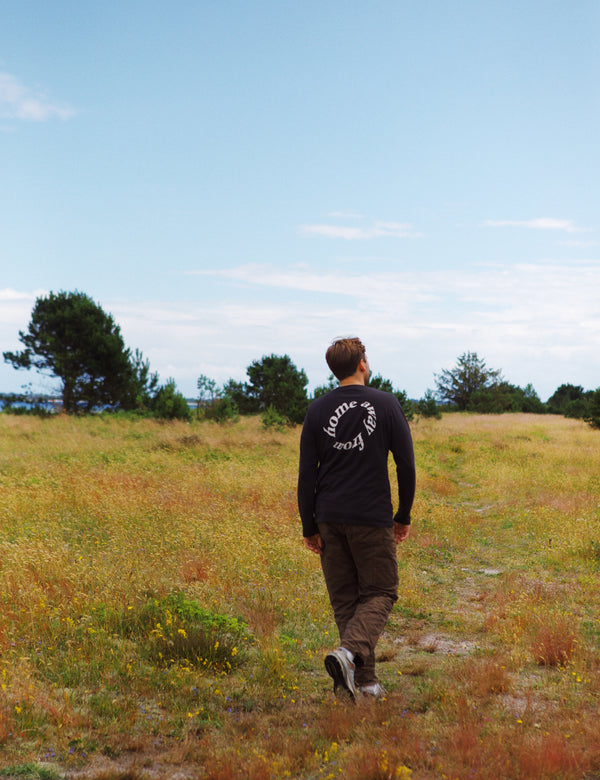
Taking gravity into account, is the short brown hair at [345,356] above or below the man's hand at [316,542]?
above

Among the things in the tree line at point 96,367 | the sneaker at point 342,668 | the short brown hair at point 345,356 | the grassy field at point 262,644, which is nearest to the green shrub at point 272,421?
the tree line at point 96,367

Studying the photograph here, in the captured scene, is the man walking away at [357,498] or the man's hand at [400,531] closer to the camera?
the man walking away at [357,498]

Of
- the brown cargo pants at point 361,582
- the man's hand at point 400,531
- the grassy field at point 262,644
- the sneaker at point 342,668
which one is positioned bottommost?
the grassy field at point 262,644

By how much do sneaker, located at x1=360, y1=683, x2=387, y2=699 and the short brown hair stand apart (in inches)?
80.9

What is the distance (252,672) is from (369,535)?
1.41 m

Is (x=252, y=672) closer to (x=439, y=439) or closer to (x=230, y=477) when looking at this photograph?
(x=230, y=477)

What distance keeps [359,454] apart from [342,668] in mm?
1326

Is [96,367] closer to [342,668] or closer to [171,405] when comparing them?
[171,405]

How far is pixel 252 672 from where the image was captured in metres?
4.20

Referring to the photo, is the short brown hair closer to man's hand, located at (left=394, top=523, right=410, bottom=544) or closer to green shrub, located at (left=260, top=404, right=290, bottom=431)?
man's hand, located at (left=394, top=523, right=410, bottom=544)

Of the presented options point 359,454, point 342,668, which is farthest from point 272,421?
point 342,668

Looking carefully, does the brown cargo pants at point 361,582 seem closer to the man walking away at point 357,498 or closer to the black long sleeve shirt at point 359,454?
the man walking away at point 357,498

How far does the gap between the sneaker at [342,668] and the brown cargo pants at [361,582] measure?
0.11 metres

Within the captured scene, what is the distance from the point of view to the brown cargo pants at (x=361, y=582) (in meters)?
3.77
